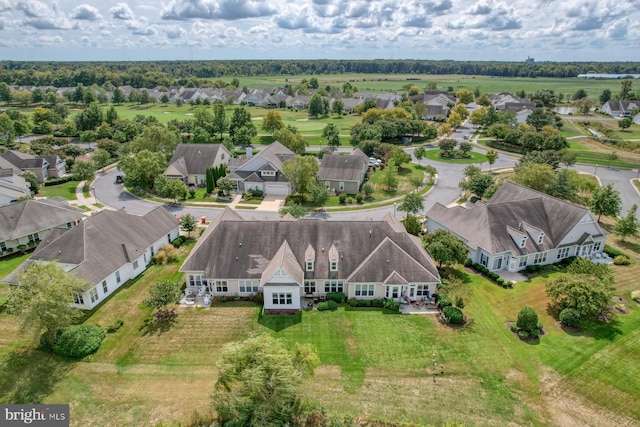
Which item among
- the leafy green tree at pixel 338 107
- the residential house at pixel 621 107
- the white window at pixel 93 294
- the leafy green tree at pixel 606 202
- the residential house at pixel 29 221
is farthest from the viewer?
the leafy green tree at pixel 338 107

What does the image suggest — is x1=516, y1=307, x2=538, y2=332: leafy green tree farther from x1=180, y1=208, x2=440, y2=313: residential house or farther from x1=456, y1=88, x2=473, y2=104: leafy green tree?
x1=456, y1=88, x2=473, y2=104: leafy green tree

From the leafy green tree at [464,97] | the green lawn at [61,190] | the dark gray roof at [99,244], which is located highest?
the leafy green tree at [464,97]

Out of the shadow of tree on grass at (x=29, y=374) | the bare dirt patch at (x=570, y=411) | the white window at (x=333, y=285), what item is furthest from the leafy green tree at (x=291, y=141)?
the bare dirt patch at (x=570, y=411)

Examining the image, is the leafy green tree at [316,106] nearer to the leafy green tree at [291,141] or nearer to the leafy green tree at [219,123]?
the leafy green tree at [219,123]

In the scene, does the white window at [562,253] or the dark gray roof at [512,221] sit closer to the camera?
the dark gray roof at [512,221]

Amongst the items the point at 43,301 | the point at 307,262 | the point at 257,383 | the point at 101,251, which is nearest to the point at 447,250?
the point at 307,262

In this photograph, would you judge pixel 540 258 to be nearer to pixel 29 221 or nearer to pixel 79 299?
pixel 79 299

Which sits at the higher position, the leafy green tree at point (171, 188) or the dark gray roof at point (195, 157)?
the dark gray roof at point (195, 157)

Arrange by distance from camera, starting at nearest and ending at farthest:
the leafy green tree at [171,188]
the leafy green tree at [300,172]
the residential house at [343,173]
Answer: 1. the leafy green tree at [171,188]
2. the leafy green tree at [300,172]
3. the residential house at [343,173]
